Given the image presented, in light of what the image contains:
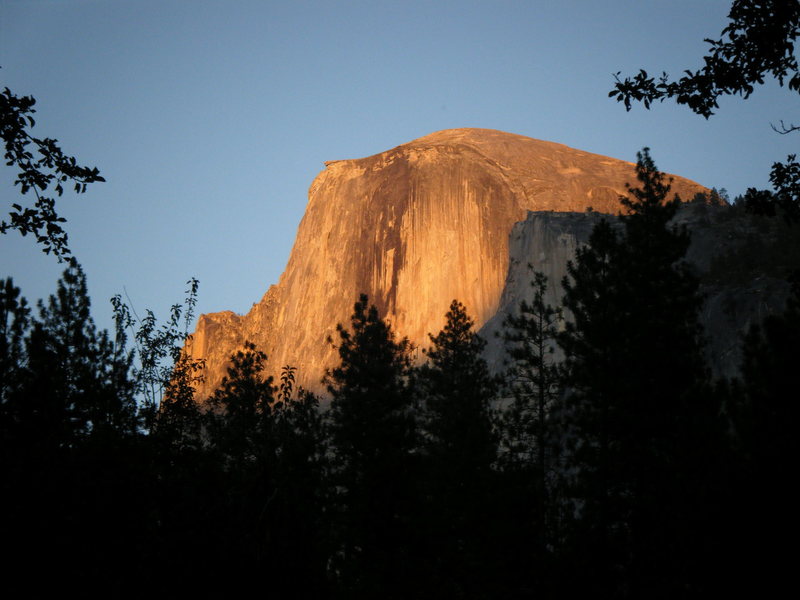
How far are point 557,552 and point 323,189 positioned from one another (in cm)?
7277

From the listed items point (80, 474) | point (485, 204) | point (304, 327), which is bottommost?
point (80, 474)

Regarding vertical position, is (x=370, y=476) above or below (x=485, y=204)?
below

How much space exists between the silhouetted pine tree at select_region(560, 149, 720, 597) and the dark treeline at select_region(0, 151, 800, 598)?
2.3 inches

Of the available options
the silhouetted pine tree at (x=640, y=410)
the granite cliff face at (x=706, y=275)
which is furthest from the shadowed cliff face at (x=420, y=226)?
the silhouetted pine tree at (x=640, y=410)

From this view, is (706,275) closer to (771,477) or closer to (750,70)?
(771,477)

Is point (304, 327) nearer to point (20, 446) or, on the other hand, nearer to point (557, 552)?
point (557, 552)

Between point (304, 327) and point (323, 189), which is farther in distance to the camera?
point (323, 189)

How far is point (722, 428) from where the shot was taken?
59.7ft

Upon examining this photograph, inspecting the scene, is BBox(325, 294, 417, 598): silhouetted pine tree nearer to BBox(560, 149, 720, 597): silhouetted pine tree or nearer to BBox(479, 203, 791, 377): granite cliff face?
BBox(479, 203, 791, 377): granite cliff face

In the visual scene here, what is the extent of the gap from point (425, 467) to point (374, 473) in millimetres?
1966

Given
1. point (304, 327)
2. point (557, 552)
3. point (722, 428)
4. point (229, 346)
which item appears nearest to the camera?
point (722, 428)

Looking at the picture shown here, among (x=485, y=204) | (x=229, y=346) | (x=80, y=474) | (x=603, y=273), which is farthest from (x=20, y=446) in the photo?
(x=229, y=346)

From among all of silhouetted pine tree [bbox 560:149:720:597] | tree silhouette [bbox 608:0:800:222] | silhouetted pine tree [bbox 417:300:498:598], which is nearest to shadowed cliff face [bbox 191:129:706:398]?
silhouetted pine tree [bbox 417:300:498:598]

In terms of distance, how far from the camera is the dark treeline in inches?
268
